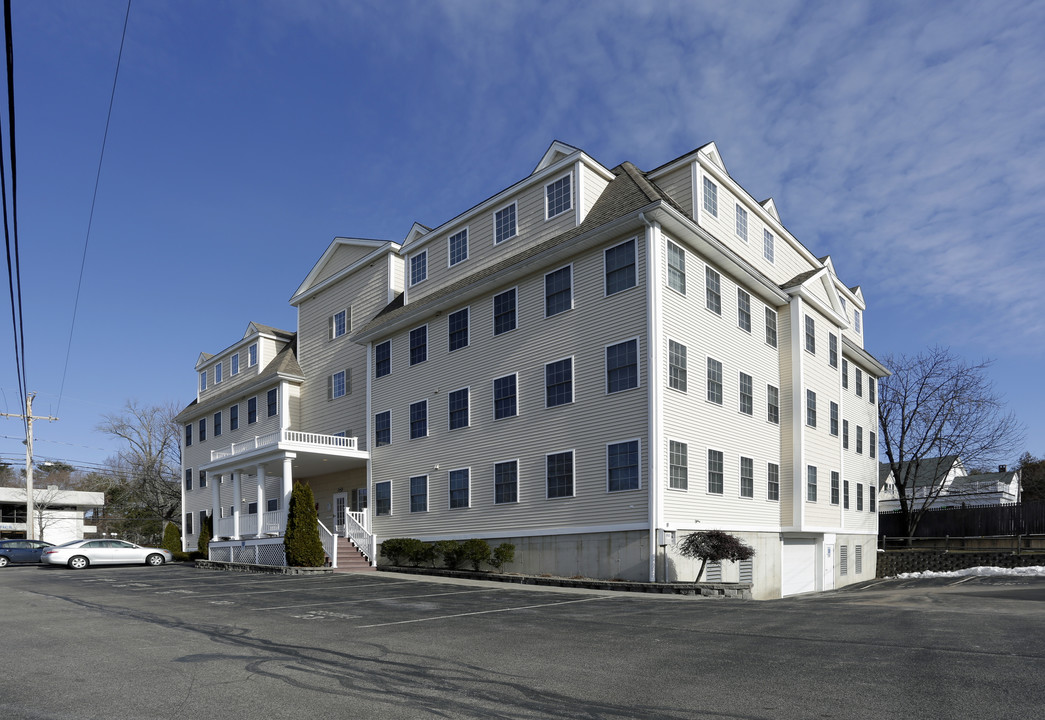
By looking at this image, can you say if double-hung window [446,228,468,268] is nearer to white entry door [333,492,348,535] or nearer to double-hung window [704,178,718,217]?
double-hung window [704,178,718,217]

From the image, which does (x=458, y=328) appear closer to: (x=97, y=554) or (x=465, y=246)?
(x=465, y=246)

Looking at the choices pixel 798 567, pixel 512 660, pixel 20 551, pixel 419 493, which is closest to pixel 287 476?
pixel 419 493

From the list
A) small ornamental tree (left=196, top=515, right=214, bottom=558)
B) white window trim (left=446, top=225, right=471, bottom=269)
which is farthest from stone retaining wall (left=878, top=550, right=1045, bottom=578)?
small ornamental tree (left=196, top=515, right=214, bottom=558)

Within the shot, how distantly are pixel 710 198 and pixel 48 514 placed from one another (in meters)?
67.5

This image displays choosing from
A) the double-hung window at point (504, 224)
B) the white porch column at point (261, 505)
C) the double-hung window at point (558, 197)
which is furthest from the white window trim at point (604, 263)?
the white porch column at point (261, 505)

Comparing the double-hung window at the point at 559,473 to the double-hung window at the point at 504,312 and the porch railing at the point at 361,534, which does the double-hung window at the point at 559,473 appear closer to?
the double-hung window at the point at 504,312

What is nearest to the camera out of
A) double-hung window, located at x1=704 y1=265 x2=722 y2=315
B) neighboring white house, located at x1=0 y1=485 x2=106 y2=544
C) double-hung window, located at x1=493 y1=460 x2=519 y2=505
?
double-hung window, located at x1=704 y1=265 x2=722 y2=315

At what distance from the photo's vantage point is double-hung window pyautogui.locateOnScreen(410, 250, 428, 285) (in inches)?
1149

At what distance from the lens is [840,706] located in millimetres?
6949

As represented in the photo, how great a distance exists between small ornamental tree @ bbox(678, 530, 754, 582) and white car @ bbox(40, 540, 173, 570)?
24.3 meters

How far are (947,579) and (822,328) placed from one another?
1105cm

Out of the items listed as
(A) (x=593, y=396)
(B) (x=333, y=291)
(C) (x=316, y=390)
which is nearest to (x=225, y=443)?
(C) (x=316, y=390)

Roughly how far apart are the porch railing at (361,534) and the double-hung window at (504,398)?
725 cm

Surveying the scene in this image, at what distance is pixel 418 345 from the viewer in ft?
93.0
